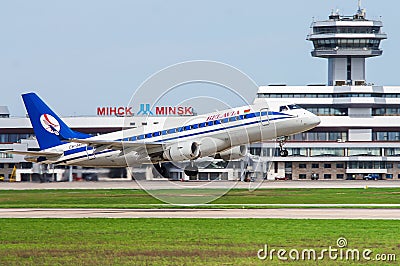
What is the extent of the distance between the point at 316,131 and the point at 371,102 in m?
12.7

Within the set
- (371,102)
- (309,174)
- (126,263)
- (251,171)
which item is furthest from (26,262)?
(371,102)

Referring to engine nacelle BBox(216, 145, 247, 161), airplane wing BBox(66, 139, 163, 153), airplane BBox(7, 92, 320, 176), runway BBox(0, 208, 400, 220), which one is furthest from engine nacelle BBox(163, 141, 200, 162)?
runway BBox(0, 208, 400, 220)

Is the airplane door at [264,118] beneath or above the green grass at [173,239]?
above

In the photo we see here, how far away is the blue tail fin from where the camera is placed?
83.7 m

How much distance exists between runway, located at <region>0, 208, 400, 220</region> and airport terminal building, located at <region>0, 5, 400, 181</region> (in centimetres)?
8328

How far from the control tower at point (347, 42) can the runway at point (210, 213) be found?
137 meters

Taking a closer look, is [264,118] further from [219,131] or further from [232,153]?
[232,153]

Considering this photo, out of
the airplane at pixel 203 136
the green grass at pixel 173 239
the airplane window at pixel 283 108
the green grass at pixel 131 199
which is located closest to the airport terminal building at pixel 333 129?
the green grass at pixel 131 199

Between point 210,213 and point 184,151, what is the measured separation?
1541 cm

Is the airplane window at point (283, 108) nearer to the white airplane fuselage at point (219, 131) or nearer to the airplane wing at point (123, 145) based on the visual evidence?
the white airplane fuselage at point (219, 131)

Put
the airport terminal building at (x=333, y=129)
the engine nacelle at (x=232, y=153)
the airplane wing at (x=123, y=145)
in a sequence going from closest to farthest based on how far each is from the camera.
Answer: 1. the airplane wing at (x=123, y=145)
2. the engine nacelle at (x=232, y=153)
3. the airport terminal building at (x=333, y=129)

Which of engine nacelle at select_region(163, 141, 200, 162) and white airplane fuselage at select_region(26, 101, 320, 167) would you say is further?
engine nacelle at select_region(163, 141, 200, 162)

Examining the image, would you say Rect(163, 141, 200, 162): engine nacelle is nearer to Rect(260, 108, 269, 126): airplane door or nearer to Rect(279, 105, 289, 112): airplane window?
Rect(260, 108, 269, 126): airplane door

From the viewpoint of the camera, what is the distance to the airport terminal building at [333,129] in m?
156
